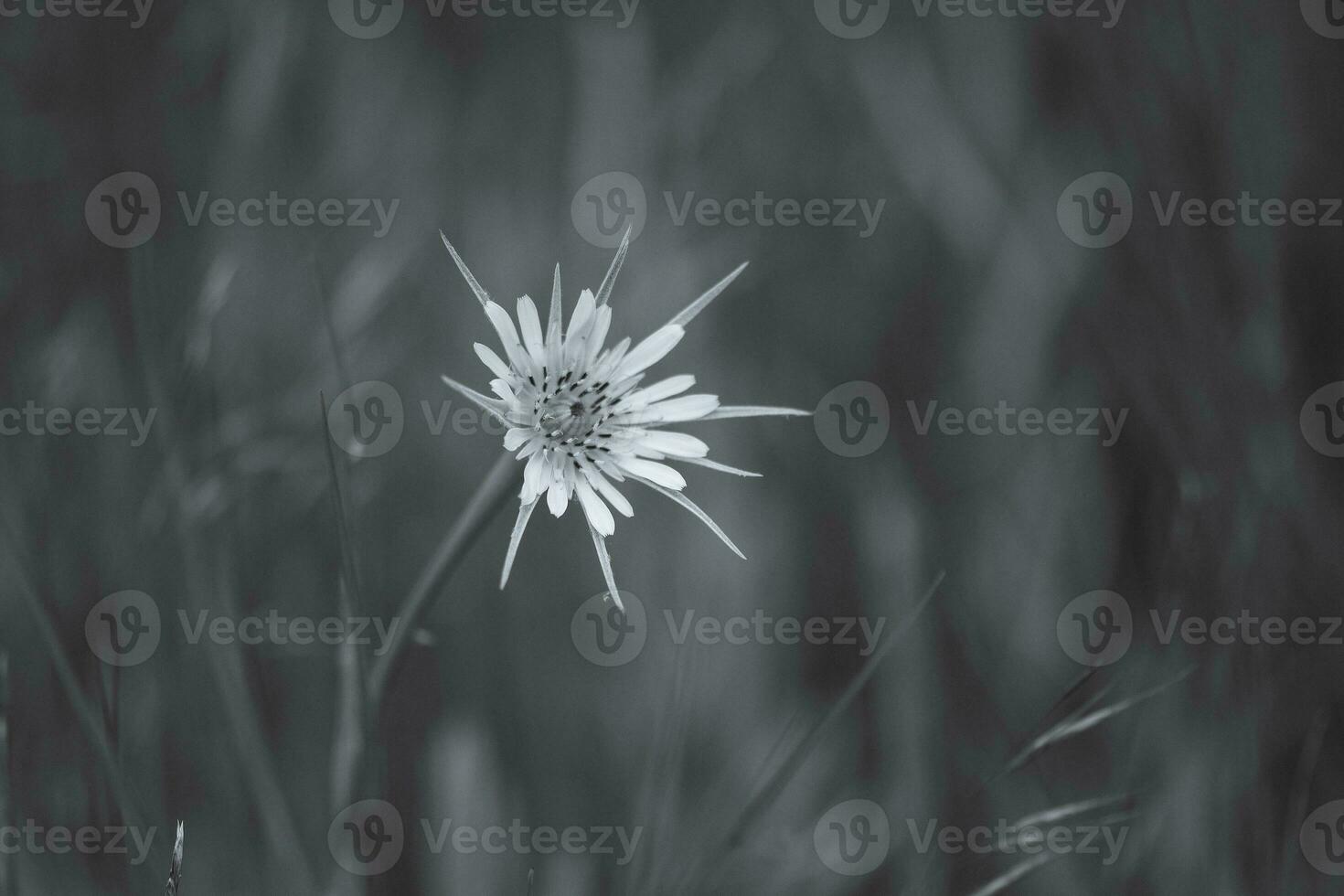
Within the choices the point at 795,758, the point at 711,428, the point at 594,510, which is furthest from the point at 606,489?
the point at 711,428

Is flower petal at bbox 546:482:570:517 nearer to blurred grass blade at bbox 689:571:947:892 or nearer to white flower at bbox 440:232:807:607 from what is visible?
white flower at bbox 440:232:807:607

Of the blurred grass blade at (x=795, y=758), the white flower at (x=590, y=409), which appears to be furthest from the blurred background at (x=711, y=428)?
the white flower at (x=590, y=409)

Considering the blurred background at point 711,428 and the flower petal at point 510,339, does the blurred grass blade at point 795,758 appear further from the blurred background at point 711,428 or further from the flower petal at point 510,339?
the flower petal at point 510,339

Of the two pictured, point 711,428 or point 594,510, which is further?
Result: point 711,428

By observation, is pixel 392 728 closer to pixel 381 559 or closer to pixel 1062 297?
pixel 381 559

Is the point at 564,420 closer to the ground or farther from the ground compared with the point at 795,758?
farther from the ground

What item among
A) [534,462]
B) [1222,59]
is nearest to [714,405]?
[534,462]

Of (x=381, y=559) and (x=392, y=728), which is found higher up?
(x=381, y=559)

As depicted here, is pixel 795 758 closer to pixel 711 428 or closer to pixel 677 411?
pixel 677 411

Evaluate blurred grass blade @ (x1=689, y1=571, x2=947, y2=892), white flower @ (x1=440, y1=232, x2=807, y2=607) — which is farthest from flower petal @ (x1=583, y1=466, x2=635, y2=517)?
blurred grass blade @ (x1=689, y1=571, x2=947, y2=892)
